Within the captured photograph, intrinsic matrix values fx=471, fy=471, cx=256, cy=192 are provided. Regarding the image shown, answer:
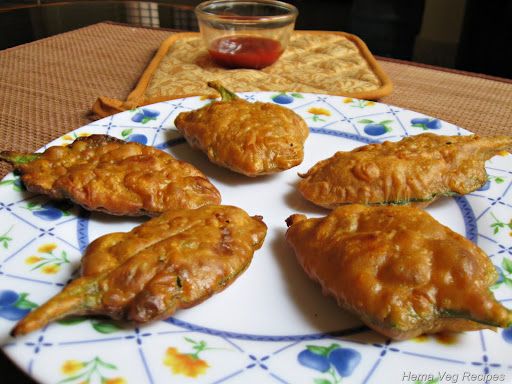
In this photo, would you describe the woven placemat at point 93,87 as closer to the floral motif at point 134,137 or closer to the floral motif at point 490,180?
the floral motif at point 134,137

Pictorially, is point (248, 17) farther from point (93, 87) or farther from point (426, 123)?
point (426, 123)

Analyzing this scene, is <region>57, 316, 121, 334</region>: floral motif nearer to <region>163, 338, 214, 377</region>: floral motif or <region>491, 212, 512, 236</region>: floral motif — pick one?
<region>163, 338, 214, 377</region>: floral motif

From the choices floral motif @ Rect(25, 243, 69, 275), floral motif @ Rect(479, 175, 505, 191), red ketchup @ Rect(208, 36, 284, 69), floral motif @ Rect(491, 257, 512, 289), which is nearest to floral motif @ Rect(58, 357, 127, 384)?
floral motif @ Rect(25, 243, 69, 275)

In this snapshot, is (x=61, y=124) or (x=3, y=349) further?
(x=61, y=124)

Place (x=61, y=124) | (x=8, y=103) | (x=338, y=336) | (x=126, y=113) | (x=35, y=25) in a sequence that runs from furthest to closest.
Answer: (x=35, y=25), (x=8, y=103), (x=61, y=124), (x=126, y=113), (x=338, y=336)

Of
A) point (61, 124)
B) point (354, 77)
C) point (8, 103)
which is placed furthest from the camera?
point (354, 77)

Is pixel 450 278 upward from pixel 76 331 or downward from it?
upward

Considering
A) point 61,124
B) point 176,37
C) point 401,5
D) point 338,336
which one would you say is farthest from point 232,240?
point 401,5

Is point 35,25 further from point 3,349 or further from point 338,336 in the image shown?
point 338,336
